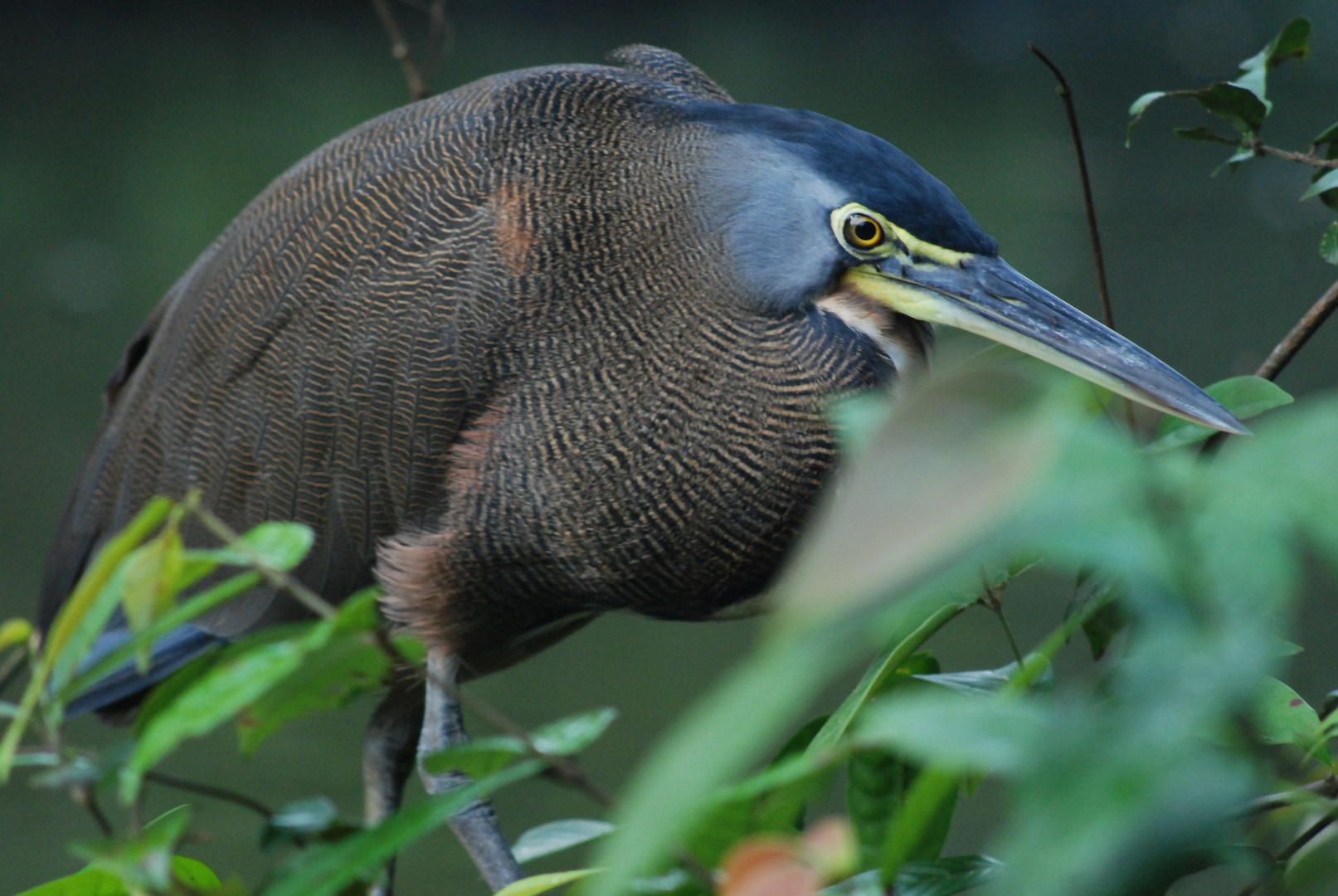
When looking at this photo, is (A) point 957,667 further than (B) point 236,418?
Yes

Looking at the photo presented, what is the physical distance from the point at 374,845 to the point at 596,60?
838 cm

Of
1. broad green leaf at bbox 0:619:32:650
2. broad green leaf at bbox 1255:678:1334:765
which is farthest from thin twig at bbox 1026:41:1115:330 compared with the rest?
broad green leaf at bbox 0:619:32:650

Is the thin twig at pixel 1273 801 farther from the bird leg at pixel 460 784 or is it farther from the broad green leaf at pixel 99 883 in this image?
the bird leg at pixel 460 784

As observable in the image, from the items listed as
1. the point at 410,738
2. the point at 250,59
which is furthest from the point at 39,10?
the point at 410,738

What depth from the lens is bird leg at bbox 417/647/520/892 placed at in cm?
130

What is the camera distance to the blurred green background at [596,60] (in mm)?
3162

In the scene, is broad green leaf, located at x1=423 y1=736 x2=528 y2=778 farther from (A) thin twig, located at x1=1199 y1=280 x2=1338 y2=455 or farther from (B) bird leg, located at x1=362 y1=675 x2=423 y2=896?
(B) bird leg, located at x1=362 y1=675 x2=423 y2=896

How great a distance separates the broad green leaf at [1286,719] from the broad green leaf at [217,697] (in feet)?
1.32

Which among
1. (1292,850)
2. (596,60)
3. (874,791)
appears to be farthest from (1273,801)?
(596,60)

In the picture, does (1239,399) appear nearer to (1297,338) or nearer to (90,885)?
(1297,338)

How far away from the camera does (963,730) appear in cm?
26

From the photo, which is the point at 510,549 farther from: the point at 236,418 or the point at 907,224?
the point at 907,224

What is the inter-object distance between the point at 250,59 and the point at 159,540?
9485mm

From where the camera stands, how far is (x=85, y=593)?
1.20 ft
